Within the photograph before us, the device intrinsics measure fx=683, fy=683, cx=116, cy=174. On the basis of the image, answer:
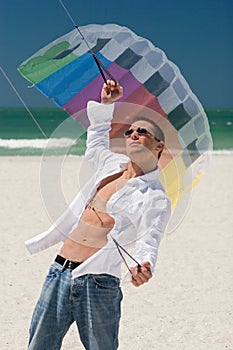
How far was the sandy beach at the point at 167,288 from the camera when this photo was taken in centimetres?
414

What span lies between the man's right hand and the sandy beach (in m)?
0.49

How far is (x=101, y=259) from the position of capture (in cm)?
251

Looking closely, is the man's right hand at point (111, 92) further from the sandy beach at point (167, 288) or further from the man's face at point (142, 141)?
the sandy beach at point (167, 288)

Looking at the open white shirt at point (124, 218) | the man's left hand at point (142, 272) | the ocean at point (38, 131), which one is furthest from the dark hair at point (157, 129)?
the ocean at point (38, 131)

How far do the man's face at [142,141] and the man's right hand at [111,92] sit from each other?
157mm

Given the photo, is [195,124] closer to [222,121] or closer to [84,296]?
[84,296]

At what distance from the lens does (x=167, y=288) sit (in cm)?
512

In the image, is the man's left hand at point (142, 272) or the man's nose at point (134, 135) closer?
the man's left hand at point (142, 272)

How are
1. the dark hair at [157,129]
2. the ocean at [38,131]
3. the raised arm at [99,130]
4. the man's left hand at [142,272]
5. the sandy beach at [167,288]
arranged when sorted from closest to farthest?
the man's left hand at [142,272] → the dark hair at [157,129] → the raised arm at [99,130] → the sandy beach at [167,288] → the ocean at [38,131]

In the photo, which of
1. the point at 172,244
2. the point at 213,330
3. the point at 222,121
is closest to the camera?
the point at 213,330

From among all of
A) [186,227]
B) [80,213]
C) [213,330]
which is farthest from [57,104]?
[186,227]

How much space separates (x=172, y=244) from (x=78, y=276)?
4.23 m

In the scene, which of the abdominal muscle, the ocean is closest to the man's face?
the abdominal muscle

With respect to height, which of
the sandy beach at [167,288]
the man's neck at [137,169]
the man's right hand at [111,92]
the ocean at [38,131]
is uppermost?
the man's right hand at [111,92]
